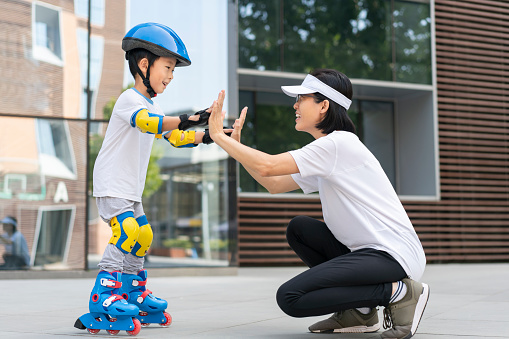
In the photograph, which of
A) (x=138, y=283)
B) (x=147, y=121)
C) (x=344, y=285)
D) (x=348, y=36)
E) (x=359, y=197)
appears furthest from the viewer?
(x=348, y=36)

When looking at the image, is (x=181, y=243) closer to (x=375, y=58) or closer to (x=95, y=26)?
(x=95, y=26)

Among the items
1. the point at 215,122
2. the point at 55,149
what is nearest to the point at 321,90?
the point at 215,122

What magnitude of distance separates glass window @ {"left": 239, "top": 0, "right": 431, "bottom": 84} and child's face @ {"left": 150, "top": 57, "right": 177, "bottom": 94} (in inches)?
316

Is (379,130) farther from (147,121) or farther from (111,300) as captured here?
(111,300)

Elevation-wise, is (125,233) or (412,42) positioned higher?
(412,42)

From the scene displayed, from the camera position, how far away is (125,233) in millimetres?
3447

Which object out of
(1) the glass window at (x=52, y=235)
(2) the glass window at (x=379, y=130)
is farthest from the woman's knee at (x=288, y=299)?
(2) the glass window at (x=379, y=130)

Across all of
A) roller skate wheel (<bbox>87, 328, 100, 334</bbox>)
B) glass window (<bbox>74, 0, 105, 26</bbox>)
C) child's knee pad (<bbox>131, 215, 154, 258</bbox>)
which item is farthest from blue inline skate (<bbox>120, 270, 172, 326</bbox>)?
glass window (<bbox>74, 0, 105, 26</bbox>)

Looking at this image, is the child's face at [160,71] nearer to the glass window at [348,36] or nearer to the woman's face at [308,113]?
the woman's face at [308,113]

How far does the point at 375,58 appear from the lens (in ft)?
40.9

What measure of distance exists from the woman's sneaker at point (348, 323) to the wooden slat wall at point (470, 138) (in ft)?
30.6

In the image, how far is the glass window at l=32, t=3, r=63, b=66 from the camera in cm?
848

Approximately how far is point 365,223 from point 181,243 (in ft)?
20.3

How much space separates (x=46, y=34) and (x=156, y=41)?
5.48m
